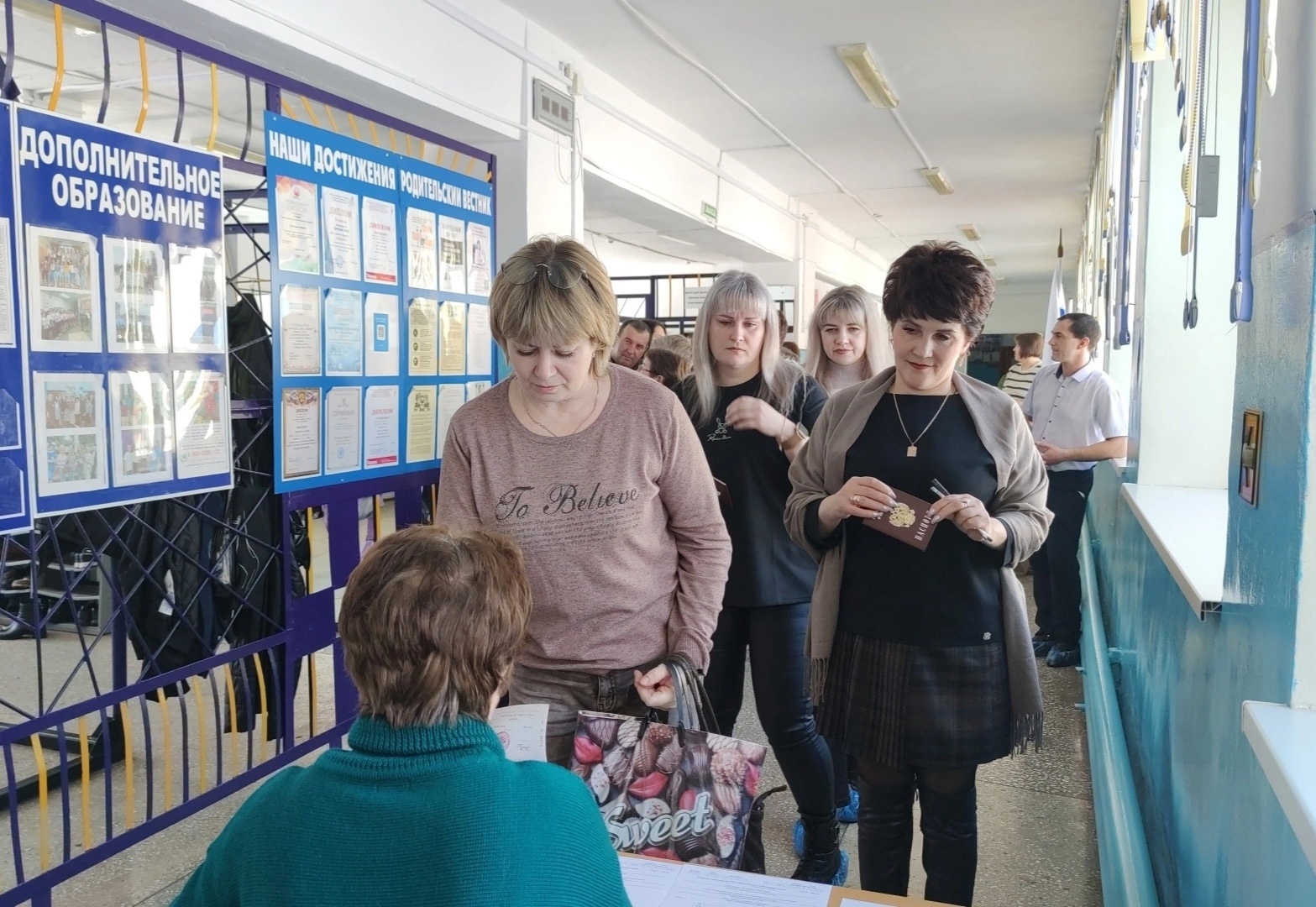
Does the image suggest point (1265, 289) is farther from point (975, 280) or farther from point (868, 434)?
point (868, 434)

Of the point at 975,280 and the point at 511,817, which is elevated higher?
the point at 975,280

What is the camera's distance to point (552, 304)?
149 centimetres

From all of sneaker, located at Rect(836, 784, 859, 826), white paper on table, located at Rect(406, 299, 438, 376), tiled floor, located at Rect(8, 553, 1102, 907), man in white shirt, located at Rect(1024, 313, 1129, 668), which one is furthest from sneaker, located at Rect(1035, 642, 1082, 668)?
white paper on table, located at Rect(406, 299, 438, 376)

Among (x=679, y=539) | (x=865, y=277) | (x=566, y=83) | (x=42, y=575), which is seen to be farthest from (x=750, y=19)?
(x=865, y=277)

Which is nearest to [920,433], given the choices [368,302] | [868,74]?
[368,302]

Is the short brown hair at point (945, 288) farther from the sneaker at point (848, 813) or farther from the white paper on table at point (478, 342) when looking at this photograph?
the white paper on table at point (478, 342)

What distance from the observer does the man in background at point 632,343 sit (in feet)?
17.7

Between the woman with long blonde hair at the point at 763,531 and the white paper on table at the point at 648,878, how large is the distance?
1053mm

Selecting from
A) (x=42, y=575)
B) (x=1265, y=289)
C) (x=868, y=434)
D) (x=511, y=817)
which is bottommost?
(x=42, y=575)

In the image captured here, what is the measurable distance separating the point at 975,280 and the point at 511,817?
1238 mm

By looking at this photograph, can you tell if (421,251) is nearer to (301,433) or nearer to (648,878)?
(301,433)

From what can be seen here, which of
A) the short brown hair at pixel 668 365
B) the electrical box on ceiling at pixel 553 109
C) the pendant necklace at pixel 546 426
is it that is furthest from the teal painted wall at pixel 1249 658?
the electrical box on ceiling at pixel 553 109

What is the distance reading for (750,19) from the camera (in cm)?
453

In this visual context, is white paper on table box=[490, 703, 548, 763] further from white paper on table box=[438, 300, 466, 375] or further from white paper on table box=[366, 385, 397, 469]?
white paper on table box=[438, 300, 466, 375]
